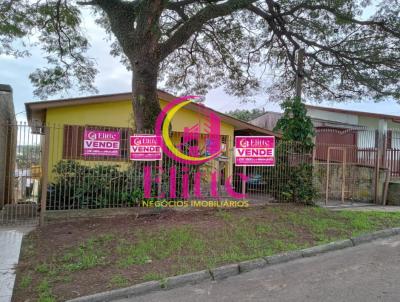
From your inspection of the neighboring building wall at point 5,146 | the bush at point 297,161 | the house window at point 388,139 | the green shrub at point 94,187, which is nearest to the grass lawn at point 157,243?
the green shrub at point 94,187

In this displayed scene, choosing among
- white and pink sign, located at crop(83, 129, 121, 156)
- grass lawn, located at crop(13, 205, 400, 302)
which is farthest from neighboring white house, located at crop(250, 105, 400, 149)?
white and pink sign, located at crop(83, 129, 121, 156)

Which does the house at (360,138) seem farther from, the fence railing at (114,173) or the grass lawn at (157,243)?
the grass lawn at (157,243)

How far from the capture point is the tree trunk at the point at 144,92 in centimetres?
938

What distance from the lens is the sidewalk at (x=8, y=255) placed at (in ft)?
14.8

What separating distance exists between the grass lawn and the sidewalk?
0.11 meters

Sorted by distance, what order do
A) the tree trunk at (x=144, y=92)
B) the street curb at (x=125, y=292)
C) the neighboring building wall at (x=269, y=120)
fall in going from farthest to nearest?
the neighboring building wall at (x=269, y=120)
the tree trunk at (x=144, y=92)
the street curb at (x=125, y=292)

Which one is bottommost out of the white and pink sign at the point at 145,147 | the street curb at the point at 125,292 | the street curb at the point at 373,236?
the street curb at the point at 125,292

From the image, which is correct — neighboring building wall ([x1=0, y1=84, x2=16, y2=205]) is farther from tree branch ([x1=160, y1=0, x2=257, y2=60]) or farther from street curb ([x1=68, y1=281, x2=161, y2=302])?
street curb ([x1=68, y1=281, x2=161, y2=302])

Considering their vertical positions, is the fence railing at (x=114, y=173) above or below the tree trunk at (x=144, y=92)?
below

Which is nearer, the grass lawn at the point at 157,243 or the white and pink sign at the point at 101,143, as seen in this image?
the grass lawn at the point at 157,243

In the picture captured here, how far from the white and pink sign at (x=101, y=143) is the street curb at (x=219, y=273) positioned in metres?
4.69

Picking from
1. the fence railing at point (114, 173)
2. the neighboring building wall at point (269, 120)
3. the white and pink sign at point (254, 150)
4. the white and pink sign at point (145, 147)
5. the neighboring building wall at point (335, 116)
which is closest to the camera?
the fence railing at point (114, 173)

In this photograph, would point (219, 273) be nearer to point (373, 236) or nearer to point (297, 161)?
point (373, 236)

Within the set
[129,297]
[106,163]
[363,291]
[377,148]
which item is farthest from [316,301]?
[377,148]
